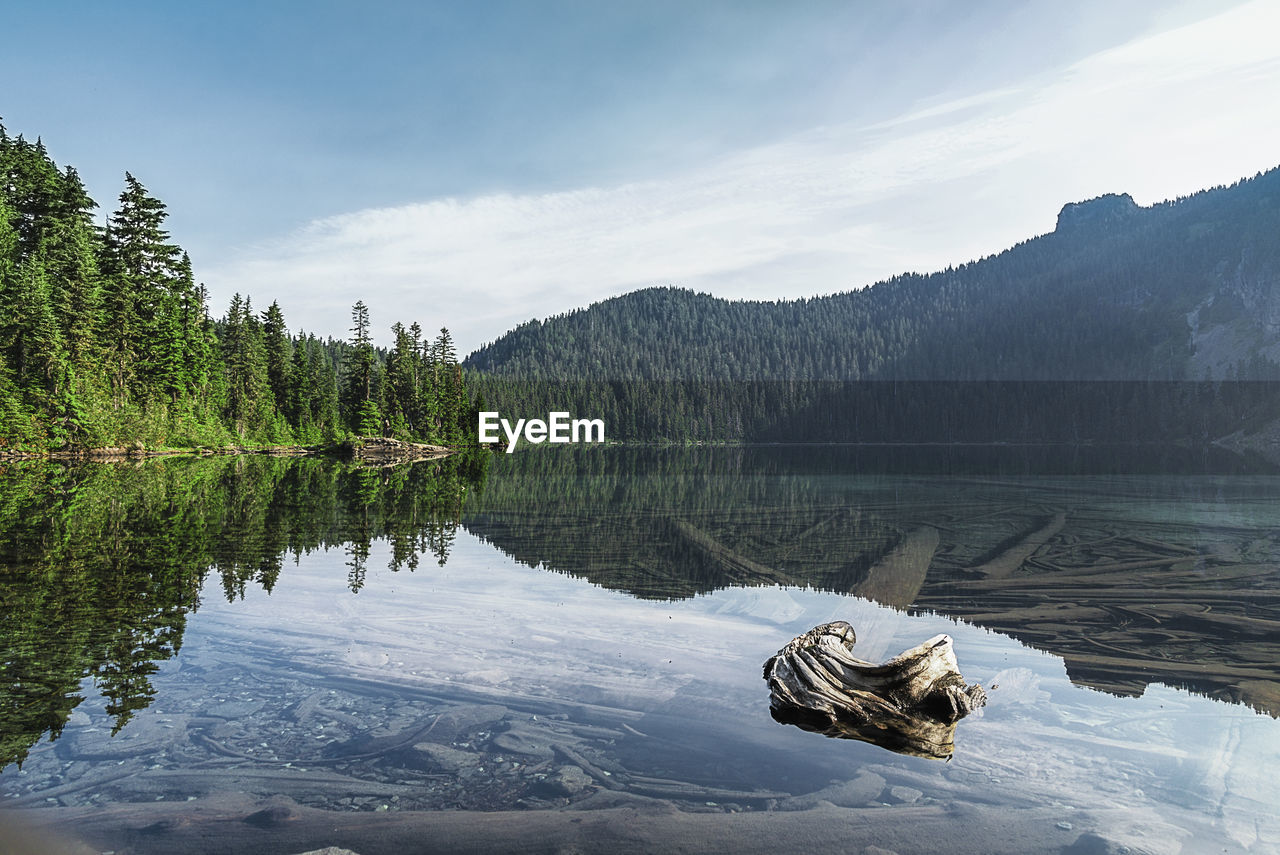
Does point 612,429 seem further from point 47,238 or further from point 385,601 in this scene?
point 385,601

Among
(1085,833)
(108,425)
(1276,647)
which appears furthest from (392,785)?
(108,425)

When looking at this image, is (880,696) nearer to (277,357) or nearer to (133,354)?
(133,354)

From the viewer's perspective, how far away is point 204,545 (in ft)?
53.7

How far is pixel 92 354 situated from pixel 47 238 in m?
11.2

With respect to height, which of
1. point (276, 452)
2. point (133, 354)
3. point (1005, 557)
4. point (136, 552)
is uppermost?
point (133, 354)

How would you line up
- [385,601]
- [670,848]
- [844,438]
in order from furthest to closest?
[844,438] < [385,601] < [670,848]

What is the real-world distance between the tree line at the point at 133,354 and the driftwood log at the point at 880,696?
46791 millimetres

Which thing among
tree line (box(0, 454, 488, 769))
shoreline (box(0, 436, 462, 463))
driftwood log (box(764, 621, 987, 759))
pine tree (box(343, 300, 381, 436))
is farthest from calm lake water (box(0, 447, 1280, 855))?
pine tree (box(343, 300, 381, 436))

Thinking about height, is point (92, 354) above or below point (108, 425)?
above

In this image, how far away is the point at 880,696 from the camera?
326 inches

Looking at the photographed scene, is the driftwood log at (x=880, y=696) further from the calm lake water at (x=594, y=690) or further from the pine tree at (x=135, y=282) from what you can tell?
the pine tree at (x=135, y=282)

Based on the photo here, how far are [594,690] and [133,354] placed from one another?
55932mm

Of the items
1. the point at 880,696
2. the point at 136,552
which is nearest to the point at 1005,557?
the point at 880,696

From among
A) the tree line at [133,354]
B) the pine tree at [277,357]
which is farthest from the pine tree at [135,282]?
the pine tree at [277,357]
